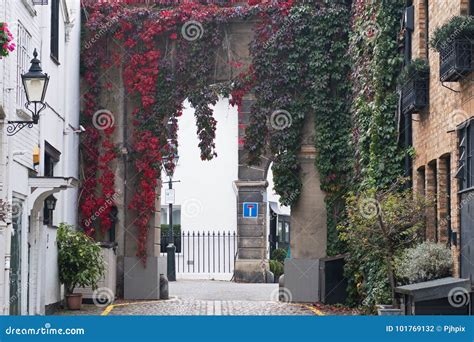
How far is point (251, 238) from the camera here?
36125 millimetres

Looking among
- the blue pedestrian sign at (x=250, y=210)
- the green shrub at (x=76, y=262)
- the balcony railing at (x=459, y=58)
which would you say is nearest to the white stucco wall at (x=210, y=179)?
the blue pedestrian sign at (x=250, y=210)

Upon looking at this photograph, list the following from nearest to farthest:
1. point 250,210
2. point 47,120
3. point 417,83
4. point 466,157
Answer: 1. point 466,157
2. point 417,83
3. point 47,120
4. point 250,210

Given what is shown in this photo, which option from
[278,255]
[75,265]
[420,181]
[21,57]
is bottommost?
[75,265]

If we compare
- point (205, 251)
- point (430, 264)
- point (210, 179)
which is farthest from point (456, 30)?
point (210, 179)

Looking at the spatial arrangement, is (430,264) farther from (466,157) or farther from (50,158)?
(50,158)

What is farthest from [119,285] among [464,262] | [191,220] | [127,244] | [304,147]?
[191,220]

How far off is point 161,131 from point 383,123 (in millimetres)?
6735

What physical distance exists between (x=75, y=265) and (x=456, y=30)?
9.97 m

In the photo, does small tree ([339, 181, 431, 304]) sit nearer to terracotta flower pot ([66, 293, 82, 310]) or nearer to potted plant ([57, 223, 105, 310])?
potted plant ([57, 223, 105, 310])

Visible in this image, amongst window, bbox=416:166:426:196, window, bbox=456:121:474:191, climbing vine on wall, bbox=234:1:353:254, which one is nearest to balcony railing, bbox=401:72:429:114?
window, bbox=416:166:426:196

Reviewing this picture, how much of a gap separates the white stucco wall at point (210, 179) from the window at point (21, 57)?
22216 millimetres

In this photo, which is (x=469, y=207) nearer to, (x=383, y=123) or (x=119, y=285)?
(x=383, y=123)

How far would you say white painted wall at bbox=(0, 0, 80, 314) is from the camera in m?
15.8

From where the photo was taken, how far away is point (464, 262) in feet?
48.5
